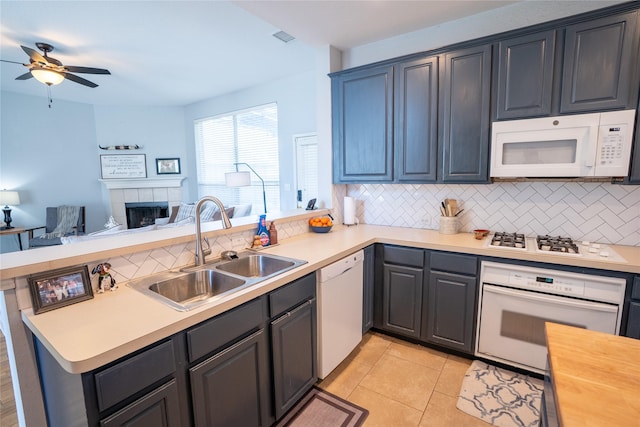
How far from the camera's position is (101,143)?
603 centimetres

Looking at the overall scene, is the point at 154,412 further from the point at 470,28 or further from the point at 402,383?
the point at 470,28

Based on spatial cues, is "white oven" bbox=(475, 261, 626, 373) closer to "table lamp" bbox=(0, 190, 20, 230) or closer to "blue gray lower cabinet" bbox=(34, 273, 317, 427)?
"blue gray lower cabinet" bbox=(34, 273, 317, 427)

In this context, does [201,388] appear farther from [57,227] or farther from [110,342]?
[57,227]

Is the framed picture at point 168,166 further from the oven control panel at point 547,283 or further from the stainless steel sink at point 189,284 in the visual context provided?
the oven control panel at point 547,283

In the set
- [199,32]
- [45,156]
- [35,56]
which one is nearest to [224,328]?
[199,32]

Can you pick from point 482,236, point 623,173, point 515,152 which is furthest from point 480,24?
point 482,236

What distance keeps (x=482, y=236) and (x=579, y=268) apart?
653 mm

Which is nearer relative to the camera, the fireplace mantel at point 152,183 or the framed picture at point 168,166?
the fireplace mantel at point 152,183

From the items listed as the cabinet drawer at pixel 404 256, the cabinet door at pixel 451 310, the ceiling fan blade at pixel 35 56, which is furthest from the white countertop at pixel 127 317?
the ceiling fan blade at pixel 35 56

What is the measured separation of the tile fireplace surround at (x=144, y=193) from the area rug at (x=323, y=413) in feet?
18.2

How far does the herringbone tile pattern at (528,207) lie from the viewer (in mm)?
2064

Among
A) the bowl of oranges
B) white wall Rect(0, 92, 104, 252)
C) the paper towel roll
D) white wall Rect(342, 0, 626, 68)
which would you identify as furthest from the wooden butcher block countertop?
white wall Rect(0, 92, 104, 252)

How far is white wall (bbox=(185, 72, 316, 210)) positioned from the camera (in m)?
4.25

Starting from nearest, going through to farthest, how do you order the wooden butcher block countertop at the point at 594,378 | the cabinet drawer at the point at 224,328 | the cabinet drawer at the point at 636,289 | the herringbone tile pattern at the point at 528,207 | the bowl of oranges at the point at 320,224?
1. the wooden butcher block countertop at the point at 594,378
2. the cabinet drawer at the point at 224,328
3. the cabinet drawer at the point at 636,289
4. the herringbone tile pattern at the point at 528,207
5. the bowl of oranges at the point at 320,224
